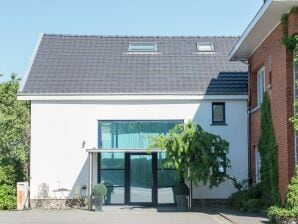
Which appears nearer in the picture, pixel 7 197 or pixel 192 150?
pixel 192 150

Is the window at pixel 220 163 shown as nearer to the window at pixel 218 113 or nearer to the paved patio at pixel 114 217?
the paved patio at pixel 114 217

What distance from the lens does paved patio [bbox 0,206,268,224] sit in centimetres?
1864

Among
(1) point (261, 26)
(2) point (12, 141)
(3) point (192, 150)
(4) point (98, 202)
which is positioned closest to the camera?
(1) point (261, 26)

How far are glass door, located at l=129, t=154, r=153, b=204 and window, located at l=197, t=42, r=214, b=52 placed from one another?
21.4ft

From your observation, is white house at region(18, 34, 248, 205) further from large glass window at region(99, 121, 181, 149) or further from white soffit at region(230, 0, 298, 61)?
white soffit at region(230, 0, 298, 61)

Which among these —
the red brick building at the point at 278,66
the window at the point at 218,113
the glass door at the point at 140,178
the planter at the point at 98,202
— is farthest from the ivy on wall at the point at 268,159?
the planter at the point at 98,202

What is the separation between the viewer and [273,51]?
19.2 meters

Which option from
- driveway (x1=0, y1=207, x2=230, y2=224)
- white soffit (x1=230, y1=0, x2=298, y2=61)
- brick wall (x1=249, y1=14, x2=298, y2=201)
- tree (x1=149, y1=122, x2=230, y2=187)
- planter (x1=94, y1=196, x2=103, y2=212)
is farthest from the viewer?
planter (x1=94, y1=196, x2=103, y2=212)

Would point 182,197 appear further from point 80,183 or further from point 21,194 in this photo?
point 21,194

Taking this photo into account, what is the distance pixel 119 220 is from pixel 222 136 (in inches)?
300

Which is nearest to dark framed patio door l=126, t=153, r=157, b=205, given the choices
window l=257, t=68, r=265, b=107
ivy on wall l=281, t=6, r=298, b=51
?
window l=257, t=68, r=265, b=107

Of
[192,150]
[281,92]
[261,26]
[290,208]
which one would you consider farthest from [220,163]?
[290,208]

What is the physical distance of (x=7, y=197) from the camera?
24.2 m

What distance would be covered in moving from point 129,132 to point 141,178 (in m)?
1.91
